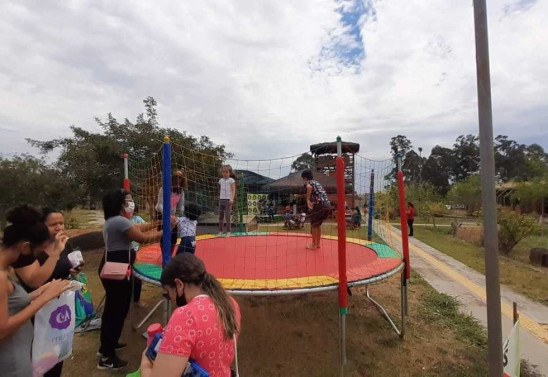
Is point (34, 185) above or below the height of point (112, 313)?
above

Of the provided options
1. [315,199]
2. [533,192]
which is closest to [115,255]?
[315,199]

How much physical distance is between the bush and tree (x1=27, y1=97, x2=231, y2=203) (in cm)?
895

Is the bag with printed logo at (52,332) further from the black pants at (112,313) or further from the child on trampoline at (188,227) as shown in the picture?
the child on trampoline at (188,227)

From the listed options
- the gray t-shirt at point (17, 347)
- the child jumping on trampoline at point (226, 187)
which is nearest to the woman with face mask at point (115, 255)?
the gray t-shirt at point (17, 347)

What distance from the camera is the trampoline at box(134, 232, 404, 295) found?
317 centimetres

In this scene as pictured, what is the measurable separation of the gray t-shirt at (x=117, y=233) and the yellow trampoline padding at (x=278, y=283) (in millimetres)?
936

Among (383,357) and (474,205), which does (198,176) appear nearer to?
(383,357)

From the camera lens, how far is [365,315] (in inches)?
181

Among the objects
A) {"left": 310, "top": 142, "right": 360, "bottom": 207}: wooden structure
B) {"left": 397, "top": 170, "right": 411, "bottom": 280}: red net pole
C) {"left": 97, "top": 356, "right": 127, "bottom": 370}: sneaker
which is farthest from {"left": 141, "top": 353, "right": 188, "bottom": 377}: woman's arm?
{"left": 397, "top": 170, "right": 411, "bottom": 280}: red net pole

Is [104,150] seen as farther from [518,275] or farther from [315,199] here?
[518,275]

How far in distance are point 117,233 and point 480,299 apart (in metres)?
5.24

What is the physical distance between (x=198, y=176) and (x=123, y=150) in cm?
178

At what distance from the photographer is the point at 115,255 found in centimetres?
303

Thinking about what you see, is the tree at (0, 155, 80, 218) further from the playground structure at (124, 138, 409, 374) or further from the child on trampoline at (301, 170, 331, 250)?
Result: the child on trampoline at (301, 170, 331, 250)
